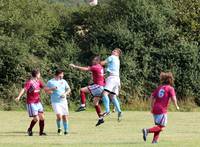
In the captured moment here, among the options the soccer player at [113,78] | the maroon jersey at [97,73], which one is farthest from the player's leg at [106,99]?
the maroon jersey at [97,73]

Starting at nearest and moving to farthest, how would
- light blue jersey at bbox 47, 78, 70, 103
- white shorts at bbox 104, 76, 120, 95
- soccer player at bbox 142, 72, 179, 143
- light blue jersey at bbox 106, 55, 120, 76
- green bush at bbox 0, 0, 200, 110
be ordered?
soccer player at bbox 142, 72, 179, 143 → light blue jersey at bbox 47, 78, 70, 103 → white shorts at bbox 104, 76, 120, 95 → light blue jersey at bbox 106, 55, 120, 76 → green bush at bbox 0, 0, 200, 110

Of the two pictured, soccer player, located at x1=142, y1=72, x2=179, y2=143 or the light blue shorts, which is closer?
soccer player, located at x1=142, y1=72, x2=179, y2=143

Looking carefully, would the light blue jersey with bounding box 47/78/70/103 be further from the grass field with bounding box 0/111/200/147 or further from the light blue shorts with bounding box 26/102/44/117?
the grass field with bounding box 0/111/200/147

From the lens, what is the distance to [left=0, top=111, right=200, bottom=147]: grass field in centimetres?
1614

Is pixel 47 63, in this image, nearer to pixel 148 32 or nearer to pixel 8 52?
pixel 8 52

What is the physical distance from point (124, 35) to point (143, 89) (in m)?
2.95

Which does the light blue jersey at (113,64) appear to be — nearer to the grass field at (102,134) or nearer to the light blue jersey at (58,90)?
the grass field at (102,134)

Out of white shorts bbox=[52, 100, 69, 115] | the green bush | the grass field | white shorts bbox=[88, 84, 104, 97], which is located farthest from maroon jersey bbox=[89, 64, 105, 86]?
the green bush

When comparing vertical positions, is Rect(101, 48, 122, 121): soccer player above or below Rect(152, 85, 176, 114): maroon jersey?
above

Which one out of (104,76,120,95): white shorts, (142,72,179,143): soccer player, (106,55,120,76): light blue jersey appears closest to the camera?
(142,72,179,143): soccer player

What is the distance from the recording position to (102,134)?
19156mm

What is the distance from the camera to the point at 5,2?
38156 millimetres

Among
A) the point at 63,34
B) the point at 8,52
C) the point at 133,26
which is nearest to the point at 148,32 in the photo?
the point at 133,26

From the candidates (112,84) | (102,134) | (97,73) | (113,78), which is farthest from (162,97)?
(113,78)
